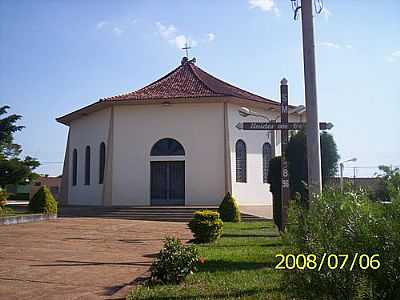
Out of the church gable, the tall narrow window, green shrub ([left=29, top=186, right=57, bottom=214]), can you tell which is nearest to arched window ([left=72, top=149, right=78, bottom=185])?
the tall narrow window

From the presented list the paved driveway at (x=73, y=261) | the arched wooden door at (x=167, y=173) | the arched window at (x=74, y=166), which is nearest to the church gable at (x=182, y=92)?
the arched window at (x=74, y=166)

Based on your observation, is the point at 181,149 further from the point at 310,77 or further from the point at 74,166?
the point at 310,77

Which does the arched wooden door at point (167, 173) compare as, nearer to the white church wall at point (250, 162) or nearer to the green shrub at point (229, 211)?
the white church wall at point (250, 162)

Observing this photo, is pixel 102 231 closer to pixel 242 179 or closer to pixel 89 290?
pixel 89 290

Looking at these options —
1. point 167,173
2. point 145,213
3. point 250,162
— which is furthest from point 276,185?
point 167,173

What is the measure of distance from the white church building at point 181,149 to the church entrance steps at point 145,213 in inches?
78.2

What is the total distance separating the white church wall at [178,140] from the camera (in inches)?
993

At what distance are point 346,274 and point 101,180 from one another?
24639 millimetres

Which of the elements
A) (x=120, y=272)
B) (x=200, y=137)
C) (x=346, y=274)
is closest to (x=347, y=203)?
(x=346, y=274)

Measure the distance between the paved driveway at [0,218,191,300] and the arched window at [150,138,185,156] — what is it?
35.2ft

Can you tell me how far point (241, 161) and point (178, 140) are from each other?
13.1ft

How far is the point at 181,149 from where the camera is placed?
25.9 meters

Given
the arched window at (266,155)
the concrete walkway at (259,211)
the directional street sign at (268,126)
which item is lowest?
the concrete walkway at (259,211)

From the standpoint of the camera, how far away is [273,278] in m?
6.92
